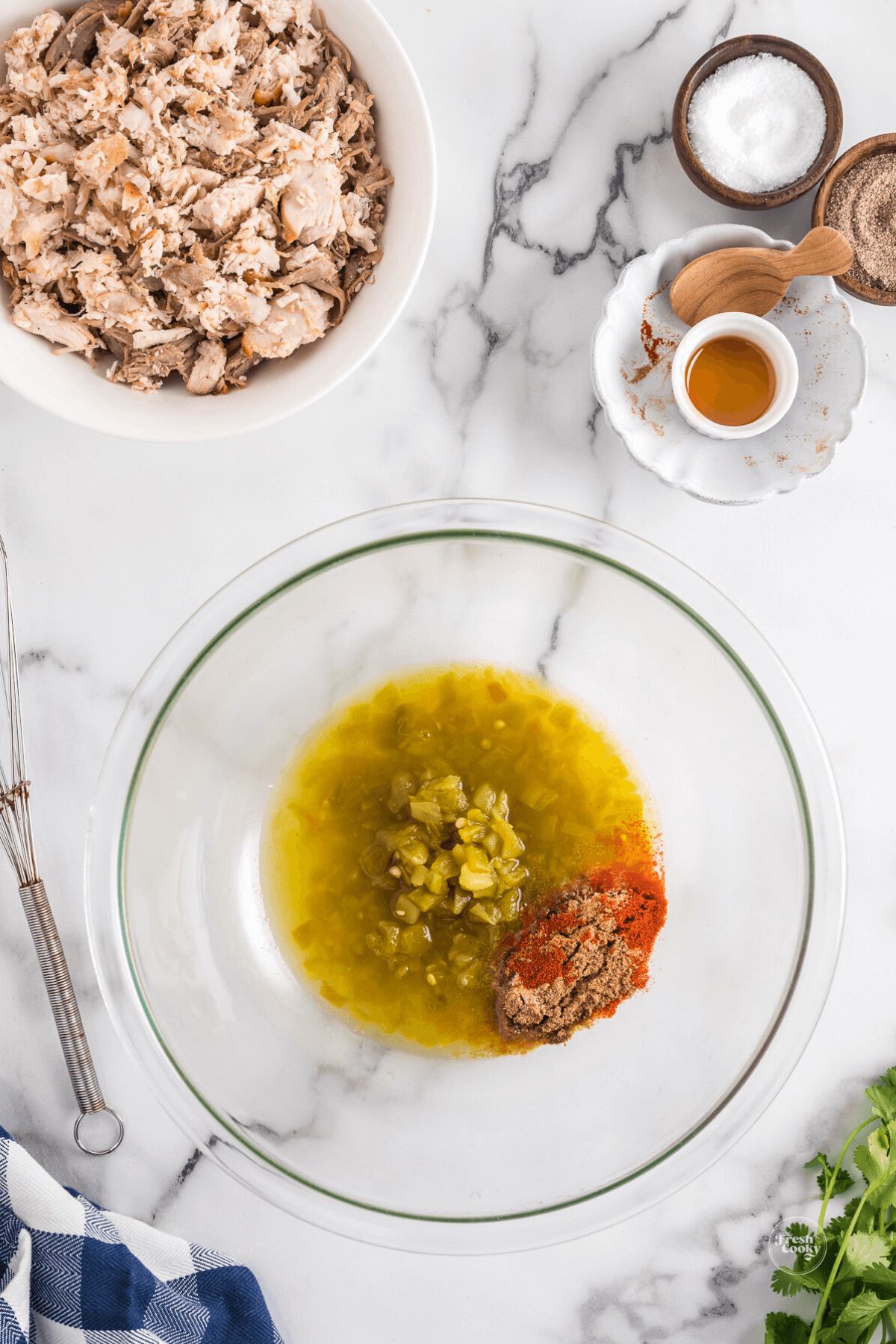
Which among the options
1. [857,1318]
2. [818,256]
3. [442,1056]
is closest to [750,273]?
[818,256]

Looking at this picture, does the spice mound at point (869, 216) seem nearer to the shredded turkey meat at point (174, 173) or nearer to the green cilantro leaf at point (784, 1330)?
the shredded turkey meat at point (174, 173)

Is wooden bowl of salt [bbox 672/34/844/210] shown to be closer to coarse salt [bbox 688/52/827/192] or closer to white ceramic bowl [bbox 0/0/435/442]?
coarse salt [bbox 688/52/827/192]

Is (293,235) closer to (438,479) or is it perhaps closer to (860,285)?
(438,479)

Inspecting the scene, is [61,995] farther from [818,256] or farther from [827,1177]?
[818,256]

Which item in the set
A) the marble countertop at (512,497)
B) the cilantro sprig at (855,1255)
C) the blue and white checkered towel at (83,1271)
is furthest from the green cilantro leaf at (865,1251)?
the blue and white checkered towel at (83,1271)

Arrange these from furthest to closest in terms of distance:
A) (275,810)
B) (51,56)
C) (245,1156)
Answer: (275,810) → (245,1156) → (51,56)

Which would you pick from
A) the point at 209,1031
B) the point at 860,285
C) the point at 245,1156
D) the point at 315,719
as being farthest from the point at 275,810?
the point at 860,285
